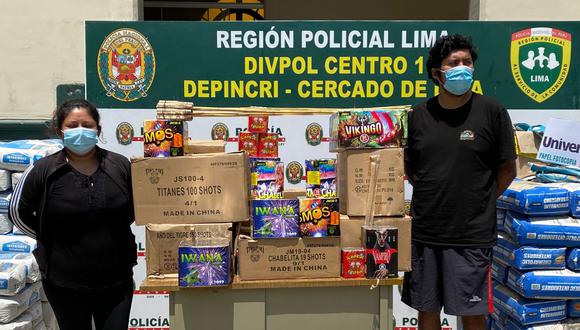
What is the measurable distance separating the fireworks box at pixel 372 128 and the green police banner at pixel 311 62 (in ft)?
4.63

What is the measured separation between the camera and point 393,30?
407 cm

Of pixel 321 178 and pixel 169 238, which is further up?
pixel 321 178

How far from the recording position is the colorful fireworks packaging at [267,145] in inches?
119

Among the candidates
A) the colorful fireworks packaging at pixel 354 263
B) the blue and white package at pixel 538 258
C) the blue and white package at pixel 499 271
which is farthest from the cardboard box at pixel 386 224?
the blue and white package at pixel 499 271

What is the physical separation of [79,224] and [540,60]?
3.60m

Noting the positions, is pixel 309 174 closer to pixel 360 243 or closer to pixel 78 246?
pixel 360 243

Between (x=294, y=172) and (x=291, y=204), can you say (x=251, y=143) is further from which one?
(x=294, y=172)

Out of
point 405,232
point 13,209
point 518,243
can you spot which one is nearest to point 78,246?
point 13,209

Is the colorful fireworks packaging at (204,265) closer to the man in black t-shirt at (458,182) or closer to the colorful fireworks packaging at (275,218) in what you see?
the colorful fireworks packaging at (275,218)

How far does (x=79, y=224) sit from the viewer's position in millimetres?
2510

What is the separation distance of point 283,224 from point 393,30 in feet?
7.00

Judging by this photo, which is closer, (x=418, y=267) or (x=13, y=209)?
(x=13, y=209)

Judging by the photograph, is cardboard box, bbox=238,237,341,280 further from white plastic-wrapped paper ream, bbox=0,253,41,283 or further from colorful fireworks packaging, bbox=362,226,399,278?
white plastic-wrapped paper ream, bbox=0,253,41,283

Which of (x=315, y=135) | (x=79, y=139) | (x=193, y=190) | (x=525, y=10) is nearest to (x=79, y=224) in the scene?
(x=79, y=139)
